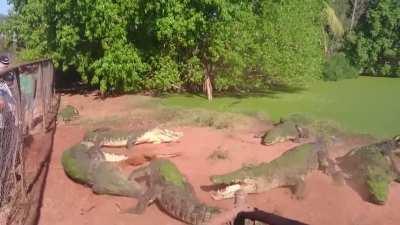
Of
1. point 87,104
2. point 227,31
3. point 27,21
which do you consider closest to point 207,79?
point 227,31

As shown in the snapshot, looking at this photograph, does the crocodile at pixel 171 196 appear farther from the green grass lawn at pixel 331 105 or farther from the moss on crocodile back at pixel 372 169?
the green grass lawn at pixel 331 105

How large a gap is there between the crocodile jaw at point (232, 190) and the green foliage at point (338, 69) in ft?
64.3

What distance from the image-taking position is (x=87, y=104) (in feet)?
55.8

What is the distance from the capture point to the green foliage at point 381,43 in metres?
30.7

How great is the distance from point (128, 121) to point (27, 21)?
10.5 metres

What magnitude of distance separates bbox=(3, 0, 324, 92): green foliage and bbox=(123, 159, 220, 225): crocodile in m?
Answer: 8.00

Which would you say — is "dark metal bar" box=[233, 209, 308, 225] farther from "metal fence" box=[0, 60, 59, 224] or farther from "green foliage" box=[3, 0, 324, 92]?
"green foliage" box=[3, 0, 324, 92]

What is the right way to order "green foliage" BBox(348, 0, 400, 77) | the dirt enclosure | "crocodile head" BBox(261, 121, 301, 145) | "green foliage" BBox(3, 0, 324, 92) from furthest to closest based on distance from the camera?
"green foliage" BBox(348, 0, 400, 77) < "green foliage" BBox(3, 0, 324, 92) < "crocodile head" BBox(261, 121, 301, 145) < the dirt enclosure

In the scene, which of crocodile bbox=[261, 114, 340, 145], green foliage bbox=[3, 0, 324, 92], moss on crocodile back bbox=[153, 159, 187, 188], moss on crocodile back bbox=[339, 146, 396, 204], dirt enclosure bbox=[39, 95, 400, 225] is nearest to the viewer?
dirt enclosure bbox=[39, 95, 400, 225]

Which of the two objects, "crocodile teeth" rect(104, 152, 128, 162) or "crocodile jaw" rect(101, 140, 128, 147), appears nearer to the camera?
"crocodile teeth" rect(104, 152, 128, 162)

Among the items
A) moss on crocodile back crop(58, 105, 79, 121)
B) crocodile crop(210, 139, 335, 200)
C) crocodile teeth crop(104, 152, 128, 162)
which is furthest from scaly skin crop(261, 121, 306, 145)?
moss on crocodile back crop(58, 105, 79, 121)

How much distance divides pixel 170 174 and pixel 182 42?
369 inches

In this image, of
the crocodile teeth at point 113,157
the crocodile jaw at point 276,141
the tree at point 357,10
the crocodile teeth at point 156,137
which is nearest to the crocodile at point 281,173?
the crocodile jaw at point 276,141

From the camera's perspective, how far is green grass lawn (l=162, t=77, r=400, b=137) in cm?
1412
